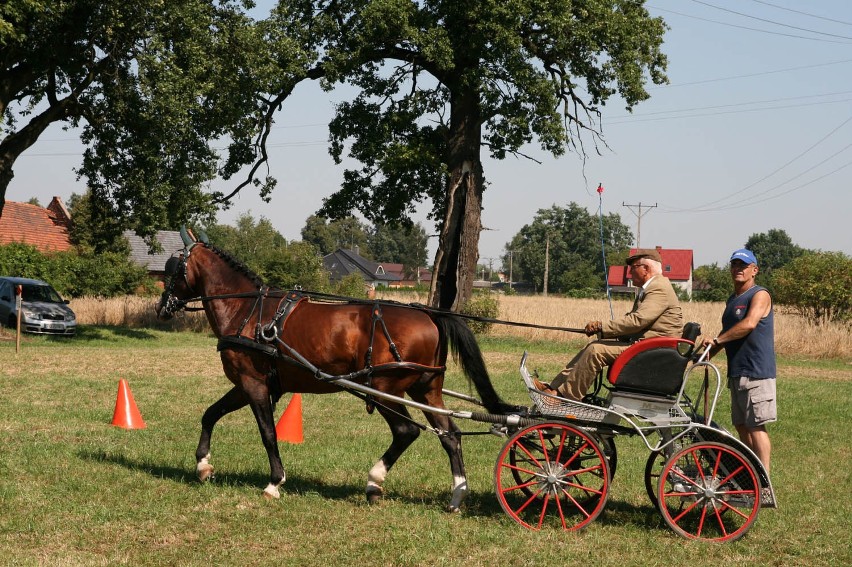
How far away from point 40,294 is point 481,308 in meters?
13.5

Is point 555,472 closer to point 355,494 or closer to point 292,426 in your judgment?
point 355,494

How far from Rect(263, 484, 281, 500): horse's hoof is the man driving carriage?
2331mm

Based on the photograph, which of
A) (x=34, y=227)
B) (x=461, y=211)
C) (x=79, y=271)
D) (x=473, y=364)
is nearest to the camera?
(x=473, y=364)

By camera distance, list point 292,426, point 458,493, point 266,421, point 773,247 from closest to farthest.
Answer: point 458,493 < point 266,421 < point 292,426 < point 773,247

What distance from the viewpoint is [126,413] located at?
36.2 feet

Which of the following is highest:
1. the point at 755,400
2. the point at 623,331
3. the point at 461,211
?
the point at 461,211

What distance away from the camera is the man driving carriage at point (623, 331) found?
6699 millimetres

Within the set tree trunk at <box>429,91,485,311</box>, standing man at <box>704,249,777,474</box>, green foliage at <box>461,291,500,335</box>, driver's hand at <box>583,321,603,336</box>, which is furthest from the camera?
green foliage at <box>461,291,500,335</box>

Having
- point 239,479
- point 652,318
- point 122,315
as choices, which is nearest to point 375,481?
point 239,479

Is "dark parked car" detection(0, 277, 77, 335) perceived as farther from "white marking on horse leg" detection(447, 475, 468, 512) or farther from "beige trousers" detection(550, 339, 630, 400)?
"beige trousers" detection(550, 339, 630, 400)

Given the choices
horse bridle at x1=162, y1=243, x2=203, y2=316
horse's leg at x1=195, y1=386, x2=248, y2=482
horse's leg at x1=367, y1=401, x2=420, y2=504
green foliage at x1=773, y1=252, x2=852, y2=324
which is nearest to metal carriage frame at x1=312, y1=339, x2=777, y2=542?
horse's leg at x1=367, y1=401, x2=420, y2=504

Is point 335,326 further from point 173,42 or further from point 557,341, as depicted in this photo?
point 557,341

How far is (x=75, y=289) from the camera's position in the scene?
35.1m

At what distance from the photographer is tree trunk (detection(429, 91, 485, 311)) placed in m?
27.4
